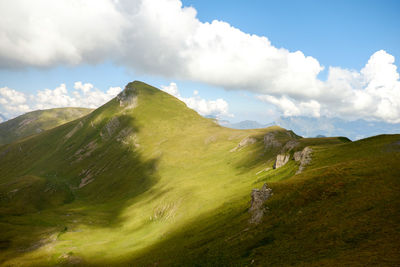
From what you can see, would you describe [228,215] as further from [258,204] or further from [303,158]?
[303,158]

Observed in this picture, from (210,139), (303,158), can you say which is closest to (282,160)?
(303,158)

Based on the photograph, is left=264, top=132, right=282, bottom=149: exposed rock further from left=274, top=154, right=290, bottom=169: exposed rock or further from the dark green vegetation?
left=274, top=154, right=290, bottom=169: exposed rock

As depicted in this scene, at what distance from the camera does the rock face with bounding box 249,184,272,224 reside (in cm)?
4356

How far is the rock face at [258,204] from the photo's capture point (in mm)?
43559

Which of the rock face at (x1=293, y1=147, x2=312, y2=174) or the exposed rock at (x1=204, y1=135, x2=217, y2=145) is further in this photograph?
the exposed rock at (x1=204, y1=135, x2=217, y2=145)

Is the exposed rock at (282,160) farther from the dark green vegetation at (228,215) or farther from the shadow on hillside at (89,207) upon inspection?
the shadow on hillside at (89,207)

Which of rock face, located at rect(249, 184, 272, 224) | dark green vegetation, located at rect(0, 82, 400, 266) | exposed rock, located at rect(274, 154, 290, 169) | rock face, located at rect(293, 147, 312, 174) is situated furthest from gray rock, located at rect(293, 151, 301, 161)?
rock face, located at rect(249, 184, 272, 224)

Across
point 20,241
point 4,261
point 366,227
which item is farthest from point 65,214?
point 366,227

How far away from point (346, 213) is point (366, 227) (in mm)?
3931

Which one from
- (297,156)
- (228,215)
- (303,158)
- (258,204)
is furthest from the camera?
(297,156)

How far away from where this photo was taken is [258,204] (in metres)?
47.1

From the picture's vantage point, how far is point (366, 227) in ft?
96.7

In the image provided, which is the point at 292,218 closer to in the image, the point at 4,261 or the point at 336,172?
the point at 336,172

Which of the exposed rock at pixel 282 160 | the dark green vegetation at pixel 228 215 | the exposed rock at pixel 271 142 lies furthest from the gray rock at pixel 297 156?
the exposed rock at pixel 271 142
